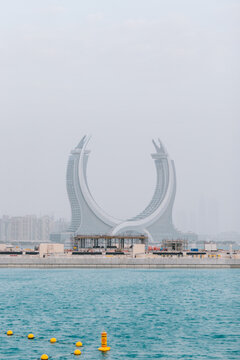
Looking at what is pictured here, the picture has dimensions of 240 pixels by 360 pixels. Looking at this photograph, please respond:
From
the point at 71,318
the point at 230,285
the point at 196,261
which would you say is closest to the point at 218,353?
the point at 71,318

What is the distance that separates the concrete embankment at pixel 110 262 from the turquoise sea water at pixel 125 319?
31783mm

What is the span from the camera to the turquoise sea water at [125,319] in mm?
24969

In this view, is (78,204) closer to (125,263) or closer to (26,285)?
(125,263)

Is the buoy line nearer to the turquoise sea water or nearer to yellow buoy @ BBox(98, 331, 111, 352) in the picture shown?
yellow buoy @ BBox(98, 331, 111, 352)

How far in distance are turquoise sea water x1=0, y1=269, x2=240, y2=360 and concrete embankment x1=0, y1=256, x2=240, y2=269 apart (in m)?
31.8

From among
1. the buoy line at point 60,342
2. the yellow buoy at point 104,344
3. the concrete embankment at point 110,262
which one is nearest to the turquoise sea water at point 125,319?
the buoy line at point 60,342

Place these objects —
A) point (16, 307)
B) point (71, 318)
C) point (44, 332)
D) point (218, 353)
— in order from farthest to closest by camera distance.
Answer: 1. point (16, 307)
2. point (71, 318)
3. point (44, 332)
4. point (218, 353)

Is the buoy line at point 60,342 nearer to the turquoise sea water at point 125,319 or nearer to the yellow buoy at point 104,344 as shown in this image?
the yellow buoy at point 104,344

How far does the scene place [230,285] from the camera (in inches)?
2200

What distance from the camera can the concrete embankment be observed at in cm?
8744

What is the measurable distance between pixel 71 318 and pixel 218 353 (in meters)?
11.6

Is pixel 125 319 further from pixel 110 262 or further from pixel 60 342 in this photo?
pixel 110 262

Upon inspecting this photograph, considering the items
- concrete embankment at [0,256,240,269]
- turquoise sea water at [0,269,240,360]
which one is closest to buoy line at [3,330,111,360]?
turquoise sea water at [0,269,240,360]

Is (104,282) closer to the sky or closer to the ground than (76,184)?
closer to the ground
